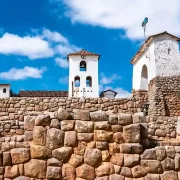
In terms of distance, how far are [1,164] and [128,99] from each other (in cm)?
928

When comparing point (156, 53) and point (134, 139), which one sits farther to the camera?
point (156, 53)

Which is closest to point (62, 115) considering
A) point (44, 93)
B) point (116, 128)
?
point (116, 128)

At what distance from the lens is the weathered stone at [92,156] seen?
4219mm

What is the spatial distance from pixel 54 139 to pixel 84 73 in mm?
37875

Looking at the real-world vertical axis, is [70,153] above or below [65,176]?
above

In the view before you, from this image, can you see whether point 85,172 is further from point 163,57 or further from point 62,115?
point 163,57

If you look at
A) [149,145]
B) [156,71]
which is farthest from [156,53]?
[149,145]

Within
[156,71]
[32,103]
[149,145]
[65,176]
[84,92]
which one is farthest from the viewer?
[84,92]

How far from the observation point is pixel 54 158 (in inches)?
165

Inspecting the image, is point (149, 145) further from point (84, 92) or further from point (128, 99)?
point (84, 92)

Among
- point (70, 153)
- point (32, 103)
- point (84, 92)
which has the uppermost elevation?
point (84, 92)

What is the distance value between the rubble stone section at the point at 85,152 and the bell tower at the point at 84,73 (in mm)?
35135

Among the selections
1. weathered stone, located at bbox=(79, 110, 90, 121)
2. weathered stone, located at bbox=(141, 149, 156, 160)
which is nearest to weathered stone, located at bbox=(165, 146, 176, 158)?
weathered stone, located at bbox=(141, 149, 156, 160)

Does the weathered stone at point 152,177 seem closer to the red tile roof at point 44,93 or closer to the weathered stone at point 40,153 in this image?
the weathered stone at point 40,153
